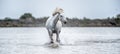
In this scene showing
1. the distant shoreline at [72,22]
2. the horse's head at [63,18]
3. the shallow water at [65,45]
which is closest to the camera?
the shallow water at [65,45]

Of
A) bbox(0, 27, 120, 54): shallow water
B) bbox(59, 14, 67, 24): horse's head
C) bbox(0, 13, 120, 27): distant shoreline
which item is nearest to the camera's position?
bbox(0, 27, 120, 54): shallow water

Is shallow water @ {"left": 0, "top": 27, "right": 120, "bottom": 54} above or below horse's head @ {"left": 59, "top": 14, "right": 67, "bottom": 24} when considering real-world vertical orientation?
below

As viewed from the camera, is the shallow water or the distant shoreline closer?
the shallow water

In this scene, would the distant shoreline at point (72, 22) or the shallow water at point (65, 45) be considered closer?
the shallow water at point (65, 45)

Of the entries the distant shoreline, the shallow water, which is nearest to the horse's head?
the shallow water

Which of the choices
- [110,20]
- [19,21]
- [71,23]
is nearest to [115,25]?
[110,20]

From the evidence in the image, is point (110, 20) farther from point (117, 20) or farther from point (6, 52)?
point (6, 52)

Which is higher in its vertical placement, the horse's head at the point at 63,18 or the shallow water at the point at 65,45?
the horse's head at the point at 63,18

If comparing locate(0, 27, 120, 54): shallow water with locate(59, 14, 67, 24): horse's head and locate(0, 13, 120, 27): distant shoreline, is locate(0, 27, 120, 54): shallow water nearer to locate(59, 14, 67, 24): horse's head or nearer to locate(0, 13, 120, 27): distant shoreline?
locate(59, 14, 67, 24): horse's head

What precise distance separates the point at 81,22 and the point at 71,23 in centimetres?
420

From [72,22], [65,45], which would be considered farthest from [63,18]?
[72,22]

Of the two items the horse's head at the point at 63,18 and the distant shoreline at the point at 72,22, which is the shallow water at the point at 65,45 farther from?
the distant shoreline at the point at 72,22

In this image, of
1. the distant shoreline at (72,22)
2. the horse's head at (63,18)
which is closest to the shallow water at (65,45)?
the horse's head at (63,18)

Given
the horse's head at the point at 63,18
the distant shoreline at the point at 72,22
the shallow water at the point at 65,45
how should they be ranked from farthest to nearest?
the distant shoreline at the point at 72,22 → the horse's head at the point at 63,18 → the shallow water at the point at 65,45
